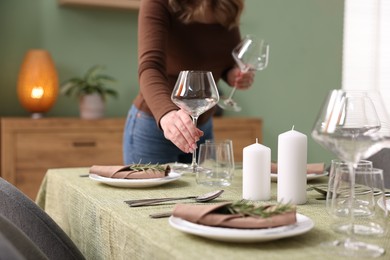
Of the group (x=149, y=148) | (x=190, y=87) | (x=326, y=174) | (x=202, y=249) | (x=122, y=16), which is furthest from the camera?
(x=122, y=16)

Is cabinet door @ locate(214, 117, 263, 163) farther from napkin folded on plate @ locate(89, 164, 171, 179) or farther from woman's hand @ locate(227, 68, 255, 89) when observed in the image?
napkin folded on plate @ locate(89, 164, 171, 179)

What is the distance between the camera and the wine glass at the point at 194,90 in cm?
159

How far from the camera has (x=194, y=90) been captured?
1593 mm

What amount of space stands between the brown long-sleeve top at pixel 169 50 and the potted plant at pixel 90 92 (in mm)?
1493

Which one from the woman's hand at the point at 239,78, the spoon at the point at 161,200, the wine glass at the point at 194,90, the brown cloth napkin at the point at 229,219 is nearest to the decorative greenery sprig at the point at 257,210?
the brown cloth napkin at the point at 229,219

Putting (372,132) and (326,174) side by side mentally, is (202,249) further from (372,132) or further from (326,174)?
(326,174)

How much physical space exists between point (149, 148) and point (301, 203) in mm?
917

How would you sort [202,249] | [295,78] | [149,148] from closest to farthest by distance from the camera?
[202,249] → [149,148] → [295,78]

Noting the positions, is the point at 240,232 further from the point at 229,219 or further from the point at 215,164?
the point at 215,164

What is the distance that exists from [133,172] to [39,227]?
333 mm

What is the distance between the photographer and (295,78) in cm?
447

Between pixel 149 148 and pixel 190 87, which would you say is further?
pixel 149 148

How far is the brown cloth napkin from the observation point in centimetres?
99

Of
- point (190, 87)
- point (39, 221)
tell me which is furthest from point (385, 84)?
point (39, 221)
